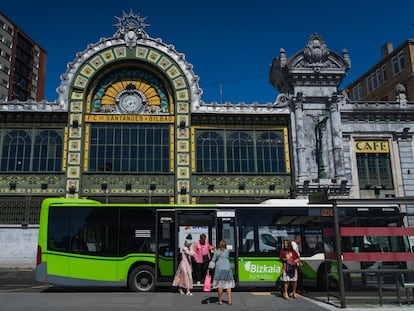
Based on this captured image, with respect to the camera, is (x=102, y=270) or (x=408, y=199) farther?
(x=102, y=270)

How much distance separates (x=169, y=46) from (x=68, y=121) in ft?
29.0

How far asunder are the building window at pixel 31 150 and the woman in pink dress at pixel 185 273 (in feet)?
53.2

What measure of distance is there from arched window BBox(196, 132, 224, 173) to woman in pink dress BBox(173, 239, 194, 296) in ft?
45.9

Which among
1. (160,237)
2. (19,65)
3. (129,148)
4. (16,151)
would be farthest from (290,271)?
(19,65)

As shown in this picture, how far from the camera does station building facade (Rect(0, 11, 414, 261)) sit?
26.8m

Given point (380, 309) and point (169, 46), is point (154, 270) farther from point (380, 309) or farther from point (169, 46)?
point (169, 46)

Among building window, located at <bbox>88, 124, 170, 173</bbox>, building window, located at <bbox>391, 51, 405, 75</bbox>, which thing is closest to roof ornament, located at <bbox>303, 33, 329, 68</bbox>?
building window, located at <bbox>88, 124, 170, 173</bbox>

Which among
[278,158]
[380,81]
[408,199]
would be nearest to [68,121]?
[278,158]

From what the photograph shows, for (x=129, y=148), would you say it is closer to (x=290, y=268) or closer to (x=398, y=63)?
(x=290, y=268)

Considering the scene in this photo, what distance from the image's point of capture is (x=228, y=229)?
15172mm

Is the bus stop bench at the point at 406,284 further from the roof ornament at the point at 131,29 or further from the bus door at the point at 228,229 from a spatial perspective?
the roof ornament at the point at 131,29

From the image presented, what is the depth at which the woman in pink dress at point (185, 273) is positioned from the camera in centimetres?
1338

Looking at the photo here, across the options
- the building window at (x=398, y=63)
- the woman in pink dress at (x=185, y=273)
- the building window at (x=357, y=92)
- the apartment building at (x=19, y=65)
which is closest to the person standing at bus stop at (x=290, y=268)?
the woman in pink dress at (x=185, y=273)

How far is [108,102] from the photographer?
28.6 meters
